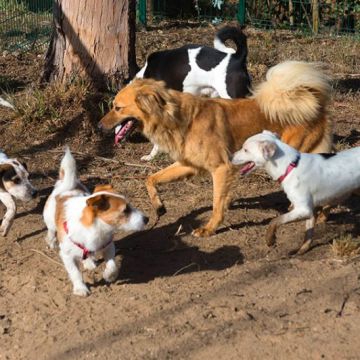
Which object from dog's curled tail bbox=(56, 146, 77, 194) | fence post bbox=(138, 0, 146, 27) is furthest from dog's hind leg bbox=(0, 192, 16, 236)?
fence post bbox=(138, 0, 146, 27)

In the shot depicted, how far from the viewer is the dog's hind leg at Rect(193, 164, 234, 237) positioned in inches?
232

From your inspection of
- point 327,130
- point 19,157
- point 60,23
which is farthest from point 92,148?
point 327,130

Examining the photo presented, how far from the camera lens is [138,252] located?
18.4 feet

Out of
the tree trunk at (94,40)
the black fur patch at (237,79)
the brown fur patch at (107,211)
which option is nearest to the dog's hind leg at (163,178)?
the brown fur patch at (107,211)

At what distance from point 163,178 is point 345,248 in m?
1.71

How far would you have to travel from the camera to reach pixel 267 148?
17.0 feet

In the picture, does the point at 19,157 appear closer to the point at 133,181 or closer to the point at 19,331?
the point at 133,181

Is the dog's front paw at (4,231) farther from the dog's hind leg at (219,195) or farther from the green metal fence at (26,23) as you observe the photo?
the green metal fence at (26,23)

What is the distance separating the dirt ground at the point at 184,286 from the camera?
14.0ft

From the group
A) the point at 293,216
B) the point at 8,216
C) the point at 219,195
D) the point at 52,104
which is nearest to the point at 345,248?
the point at 293,216

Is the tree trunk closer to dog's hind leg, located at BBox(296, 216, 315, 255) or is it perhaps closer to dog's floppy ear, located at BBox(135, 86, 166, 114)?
dog's floppy ear, located at BBox(135, 86, 166, 114)

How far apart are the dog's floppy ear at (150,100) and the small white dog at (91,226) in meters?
1.06

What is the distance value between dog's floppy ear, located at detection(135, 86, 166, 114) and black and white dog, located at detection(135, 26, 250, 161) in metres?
1.64

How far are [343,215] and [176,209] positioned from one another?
1.46 m
